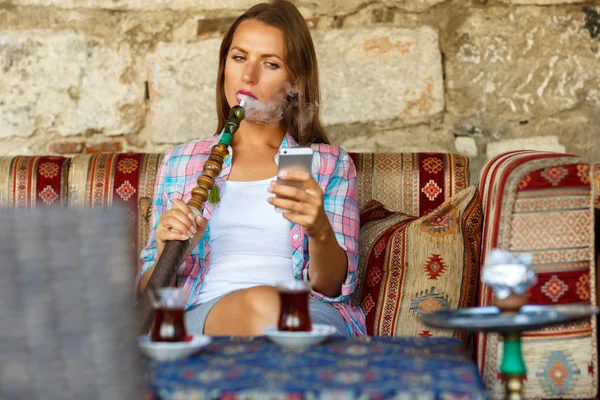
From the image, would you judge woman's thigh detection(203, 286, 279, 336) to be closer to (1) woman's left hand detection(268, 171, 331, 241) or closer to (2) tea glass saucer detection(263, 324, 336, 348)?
(1) woman's left hand detection(268, 171, 331, 241)

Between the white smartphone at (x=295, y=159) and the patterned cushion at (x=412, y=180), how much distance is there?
39.8 inches

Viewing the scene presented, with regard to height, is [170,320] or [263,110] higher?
[263,110]

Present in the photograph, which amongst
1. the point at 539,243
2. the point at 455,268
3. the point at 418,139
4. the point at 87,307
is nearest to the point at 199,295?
the point at 455,268

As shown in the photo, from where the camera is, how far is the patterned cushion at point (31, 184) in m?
2.68

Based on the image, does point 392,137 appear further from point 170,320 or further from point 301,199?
point 170,320

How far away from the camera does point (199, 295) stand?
216 centimetres

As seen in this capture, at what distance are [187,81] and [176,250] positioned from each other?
129cm

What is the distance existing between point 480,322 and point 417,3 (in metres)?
2.04

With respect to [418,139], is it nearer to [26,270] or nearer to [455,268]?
[455,268]

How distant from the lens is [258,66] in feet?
7.77

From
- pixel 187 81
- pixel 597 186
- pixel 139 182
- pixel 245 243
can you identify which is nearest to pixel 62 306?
pixel 245 243

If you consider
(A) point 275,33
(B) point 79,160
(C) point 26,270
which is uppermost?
(A) point 275,33

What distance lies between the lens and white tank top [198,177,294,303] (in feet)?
6.99

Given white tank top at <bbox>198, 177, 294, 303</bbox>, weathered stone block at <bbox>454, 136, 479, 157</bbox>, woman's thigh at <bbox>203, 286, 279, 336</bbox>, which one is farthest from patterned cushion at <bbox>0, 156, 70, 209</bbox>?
weathered stone block at <bbox>454, 136, 479, 157</bbox>
